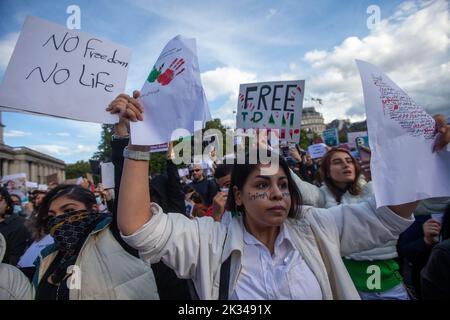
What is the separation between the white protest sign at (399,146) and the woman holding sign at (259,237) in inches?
5.5

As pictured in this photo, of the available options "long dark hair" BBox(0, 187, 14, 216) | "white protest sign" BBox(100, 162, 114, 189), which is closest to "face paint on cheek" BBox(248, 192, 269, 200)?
"white protest sign" BBox(100, 162, 114, 189)

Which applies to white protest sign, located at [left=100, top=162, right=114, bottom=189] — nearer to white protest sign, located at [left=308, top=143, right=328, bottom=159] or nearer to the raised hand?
the raised hand


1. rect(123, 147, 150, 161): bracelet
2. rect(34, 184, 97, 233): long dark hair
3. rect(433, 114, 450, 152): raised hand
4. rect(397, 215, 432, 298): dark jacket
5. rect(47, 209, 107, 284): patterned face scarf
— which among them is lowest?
rect(397, 215, 432, 298): dark jacket

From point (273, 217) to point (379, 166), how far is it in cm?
64

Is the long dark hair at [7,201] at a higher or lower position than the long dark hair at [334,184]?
lower

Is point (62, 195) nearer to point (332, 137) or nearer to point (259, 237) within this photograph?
point (259, 237)

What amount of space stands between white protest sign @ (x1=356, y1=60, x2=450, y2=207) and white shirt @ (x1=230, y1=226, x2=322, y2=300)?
0.59 metres

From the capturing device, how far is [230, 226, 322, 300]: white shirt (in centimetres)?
154

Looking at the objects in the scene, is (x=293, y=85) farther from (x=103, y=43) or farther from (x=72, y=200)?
(x=72, y=200)

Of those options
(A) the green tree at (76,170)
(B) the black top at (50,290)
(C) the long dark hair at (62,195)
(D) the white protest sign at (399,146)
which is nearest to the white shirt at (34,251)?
(C) the long dark hair at (62,195)

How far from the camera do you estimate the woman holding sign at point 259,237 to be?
1.55 metres

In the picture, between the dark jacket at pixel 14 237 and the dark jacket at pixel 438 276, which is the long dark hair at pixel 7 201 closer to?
the dark jacket at pixel 14 237

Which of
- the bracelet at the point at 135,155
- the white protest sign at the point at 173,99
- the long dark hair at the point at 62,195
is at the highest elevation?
the white protest sign at the point at 173,99
